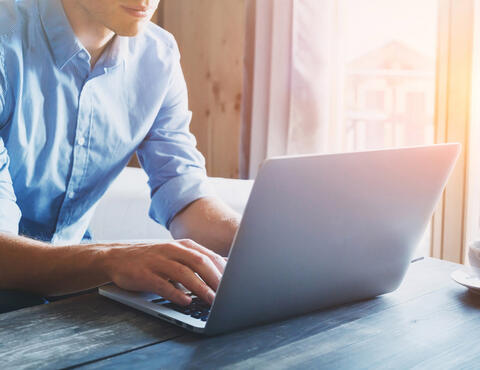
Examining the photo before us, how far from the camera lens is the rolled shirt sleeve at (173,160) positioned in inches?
50.5

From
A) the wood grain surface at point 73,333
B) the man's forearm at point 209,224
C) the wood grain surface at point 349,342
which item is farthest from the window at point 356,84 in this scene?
the wood grain surface at point 73,333

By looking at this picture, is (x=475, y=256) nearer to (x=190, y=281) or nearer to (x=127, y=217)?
(x=190, y=281)

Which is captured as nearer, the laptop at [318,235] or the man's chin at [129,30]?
the laptop at [318,235]

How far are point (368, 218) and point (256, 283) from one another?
6.2 inches

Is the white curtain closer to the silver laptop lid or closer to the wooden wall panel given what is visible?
the wooden wall panel

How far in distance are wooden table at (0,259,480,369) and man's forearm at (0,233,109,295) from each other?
1.9 inches

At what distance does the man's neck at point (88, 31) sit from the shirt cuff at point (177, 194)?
29 cm

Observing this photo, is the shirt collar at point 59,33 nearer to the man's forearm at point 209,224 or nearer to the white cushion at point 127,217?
the man's forearm at point 209,224

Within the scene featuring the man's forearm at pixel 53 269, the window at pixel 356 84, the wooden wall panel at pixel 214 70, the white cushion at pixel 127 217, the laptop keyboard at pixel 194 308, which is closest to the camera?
the laptop keyboard at pixel 194 308

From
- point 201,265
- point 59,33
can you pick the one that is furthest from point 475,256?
point 59,33

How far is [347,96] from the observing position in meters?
2.64

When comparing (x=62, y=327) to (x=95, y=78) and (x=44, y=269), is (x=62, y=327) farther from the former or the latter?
(x=95, y=78)

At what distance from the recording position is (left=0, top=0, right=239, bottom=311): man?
3.81 feet

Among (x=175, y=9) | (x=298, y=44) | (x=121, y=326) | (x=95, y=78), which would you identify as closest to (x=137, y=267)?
(x=121, y=326)
